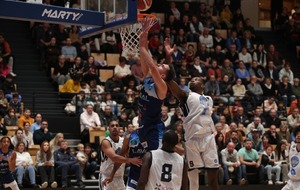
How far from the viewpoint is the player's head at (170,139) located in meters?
7.80

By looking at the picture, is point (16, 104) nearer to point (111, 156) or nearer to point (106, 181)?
point (106, 181)

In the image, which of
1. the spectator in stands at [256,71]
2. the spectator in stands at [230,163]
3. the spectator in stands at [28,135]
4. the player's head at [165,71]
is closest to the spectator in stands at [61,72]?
the spectator in stands at [28,135]

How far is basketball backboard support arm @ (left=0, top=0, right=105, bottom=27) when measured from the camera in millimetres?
9766

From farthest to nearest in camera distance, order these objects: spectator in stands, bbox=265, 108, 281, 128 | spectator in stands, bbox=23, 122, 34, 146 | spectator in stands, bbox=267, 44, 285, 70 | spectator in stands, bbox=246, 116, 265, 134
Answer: spectator in stands, bbox=267, 44, 285, 70
spectator in stands, bbox=265, 108, 281, 128
spectator in stands, bbox=246, 116, 265, 134
spectator in stands, bbox=23, 122, 34, 146

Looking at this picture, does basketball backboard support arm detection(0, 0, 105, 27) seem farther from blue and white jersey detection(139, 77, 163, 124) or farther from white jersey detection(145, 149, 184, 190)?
white jersey detection(145, 149, 184, 190)

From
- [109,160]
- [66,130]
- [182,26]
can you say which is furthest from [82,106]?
[109,160]

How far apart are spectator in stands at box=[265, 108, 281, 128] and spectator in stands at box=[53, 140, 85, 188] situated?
6.35 metres

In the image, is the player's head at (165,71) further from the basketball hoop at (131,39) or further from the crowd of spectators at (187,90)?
the crowd of spectators at (187,90)

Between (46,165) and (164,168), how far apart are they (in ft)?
28.7

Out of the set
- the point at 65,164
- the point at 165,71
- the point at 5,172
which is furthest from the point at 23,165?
the point at 165,71

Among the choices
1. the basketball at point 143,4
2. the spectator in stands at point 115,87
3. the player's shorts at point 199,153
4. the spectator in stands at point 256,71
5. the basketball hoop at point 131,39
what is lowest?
the player's shorts at point 199,153

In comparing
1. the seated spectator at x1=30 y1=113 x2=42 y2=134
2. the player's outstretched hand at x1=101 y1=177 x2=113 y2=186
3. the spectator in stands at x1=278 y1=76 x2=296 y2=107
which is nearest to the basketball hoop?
the player's outstretched hand at x1=101 y1=177 x2=113 y2=186

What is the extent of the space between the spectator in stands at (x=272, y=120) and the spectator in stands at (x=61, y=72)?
5.70 metres

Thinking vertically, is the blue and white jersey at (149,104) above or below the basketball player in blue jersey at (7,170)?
above
